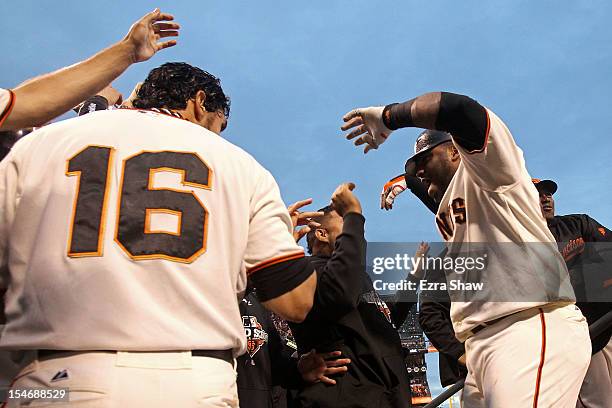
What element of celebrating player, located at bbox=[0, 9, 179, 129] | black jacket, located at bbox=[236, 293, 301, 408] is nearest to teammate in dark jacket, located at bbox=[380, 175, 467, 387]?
black jacket, located at bbox=[236, 293, 301, 408]

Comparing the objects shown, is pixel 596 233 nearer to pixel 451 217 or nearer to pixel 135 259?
pixel 451 217

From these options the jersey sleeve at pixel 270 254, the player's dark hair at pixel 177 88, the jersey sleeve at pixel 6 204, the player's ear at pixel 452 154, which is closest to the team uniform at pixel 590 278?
the player's ear at pixel 452 154

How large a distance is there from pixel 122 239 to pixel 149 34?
3.66 ft

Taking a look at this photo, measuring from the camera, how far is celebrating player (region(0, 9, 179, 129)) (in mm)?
1779

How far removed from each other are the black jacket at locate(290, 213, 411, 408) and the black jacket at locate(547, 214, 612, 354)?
259 centimetres

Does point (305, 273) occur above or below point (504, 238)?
below

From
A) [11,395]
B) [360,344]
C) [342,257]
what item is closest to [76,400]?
[11,395]

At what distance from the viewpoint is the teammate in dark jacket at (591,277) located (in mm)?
4816

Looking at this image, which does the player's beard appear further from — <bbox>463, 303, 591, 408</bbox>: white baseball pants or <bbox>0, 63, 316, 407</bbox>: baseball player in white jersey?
<bbox>0, 63, 316, 407</bbox>: baseball player in white jersey

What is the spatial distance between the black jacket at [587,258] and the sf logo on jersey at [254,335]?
302 centimetres

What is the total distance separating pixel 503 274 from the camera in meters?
3.05

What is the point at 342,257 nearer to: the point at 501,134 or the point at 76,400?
the point at 501,134

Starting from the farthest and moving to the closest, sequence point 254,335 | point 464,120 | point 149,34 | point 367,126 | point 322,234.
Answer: point 322,234 < point 254,335 < point 367,126 < point 464,120 < point 149,34

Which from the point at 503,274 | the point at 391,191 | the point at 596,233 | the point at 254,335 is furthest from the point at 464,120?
the point at 596,233
